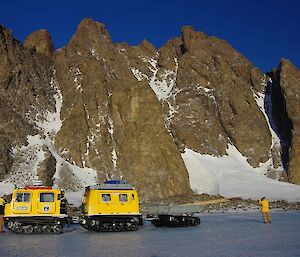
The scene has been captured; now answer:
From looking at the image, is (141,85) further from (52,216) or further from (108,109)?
(52,216)

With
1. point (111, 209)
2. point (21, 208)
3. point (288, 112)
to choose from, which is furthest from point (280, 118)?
point (21, 208)

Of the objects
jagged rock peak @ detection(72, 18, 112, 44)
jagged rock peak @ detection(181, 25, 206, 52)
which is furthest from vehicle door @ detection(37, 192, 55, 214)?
jagged rock peak @ detection(181, 25, 206, 52)

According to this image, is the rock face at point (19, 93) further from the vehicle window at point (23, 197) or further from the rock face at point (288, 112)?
the rock face at point (288, 112)

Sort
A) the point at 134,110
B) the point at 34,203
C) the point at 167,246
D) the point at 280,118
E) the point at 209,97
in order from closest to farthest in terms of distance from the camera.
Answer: the point at 167,246 → the point at 34,203 → the point at 134,110 → the point at 209,97 → the point at 280,118

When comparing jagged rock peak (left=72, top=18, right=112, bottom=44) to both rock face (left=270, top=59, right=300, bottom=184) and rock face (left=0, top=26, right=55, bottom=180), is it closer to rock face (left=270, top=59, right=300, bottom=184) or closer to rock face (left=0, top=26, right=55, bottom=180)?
rock face (left=0, top=26, right=55, bottom=180)

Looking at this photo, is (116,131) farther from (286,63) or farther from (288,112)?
(286,63)

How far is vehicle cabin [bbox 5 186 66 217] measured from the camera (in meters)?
28.3

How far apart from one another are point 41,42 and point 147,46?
35840 millimetres

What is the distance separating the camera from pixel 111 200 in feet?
99.8

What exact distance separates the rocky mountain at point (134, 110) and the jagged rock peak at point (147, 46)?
118 inches

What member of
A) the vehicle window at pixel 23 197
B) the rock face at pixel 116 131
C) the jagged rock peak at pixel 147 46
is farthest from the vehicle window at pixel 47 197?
the jagged rock peak at pixel 147 46

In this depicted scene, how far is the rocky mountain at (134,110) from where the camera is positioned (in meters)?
76.3

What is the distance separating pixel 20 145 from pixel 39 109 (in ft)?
42.9

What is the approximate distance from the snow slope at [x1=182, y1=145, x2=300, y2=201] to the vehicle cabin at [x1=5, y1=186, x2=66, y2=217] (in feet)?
174
